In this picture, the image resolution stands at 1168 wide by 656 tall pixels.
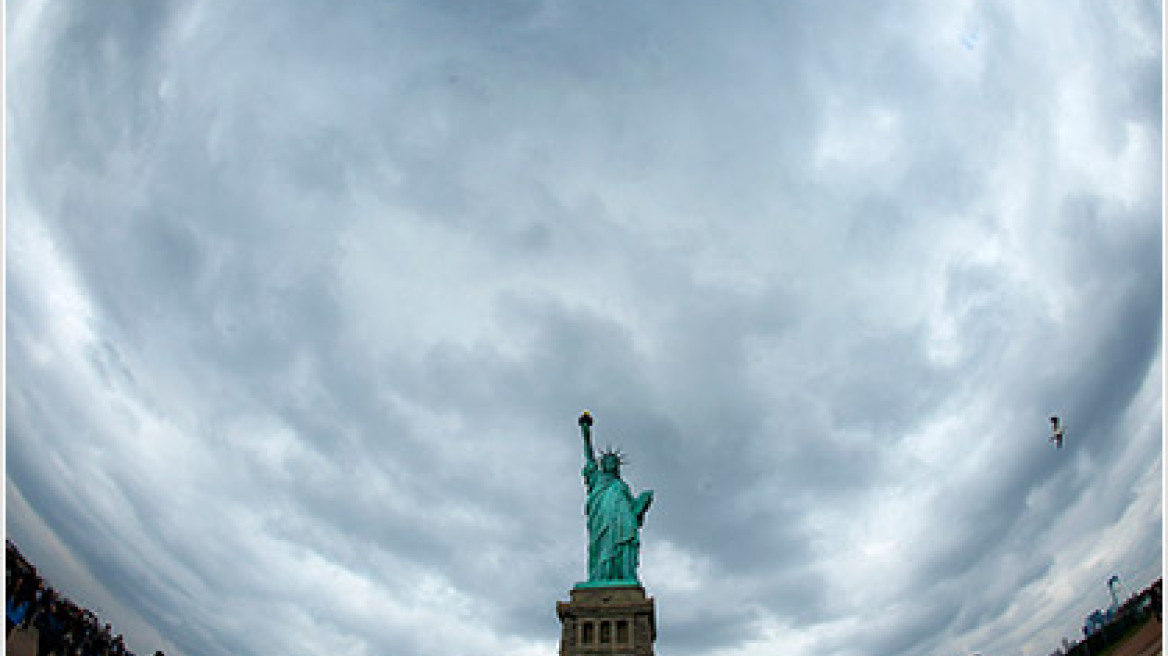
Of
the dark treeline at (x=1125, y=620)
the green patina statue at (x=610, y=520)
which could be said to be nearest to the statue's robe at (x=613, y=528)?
the green patina statue at (x=610, y=520)

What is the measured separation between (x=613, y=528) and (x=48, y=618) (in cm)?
2213

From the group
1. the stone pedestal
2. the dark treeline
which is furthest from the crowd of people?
the dark treeline

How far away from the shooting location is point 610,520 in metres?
35.7

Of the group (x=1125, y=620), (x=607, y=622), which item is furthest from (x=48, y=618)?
(x=1125, y=620)

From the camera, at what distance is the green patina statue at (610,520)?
34.5 meters

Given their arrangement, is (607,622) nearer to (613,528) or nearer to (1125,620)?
(613,528)

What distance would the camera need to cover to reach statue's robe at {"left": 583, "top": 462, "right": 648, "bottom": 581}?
34.6 m

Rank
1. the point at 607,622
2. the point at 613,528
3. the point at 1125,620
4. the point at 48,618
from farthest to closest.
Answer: the point at 613,528
the point at 607,622
the point at 48,618
the point at 1125,620

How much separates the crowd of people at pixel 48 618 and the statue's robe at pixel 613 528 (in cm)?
1936

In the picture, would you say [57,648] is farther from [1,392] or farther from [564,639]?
[564,639]

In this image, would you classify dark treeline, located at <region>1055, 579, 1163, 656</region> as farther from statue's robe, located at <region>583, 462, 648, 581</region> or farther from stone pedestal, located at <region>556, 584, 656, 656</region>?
statue's robe, located at <region>583, 462, 648, 581</region>

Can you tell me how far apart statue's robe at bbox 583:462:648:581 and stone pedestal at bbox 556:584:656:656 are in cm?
141

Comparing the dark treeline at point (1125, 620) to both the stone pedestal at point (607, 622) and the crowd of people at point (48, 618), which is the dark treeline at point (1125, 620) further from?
the crowd of people at point (48, 618)

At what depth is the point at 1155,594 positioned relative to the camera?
1759 centimetres
